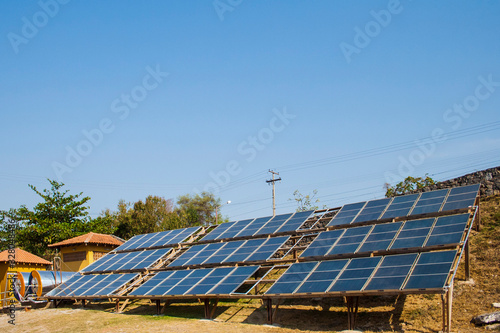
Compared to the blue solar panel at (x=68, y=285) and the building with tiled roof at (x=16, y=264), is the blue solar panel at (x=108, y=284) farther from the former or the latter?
the building with tiled roof at (x=16, y=264)

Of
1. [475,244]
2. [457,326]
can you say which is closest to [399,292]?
[457,326]

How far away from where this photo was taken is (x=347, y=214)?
27281 mm

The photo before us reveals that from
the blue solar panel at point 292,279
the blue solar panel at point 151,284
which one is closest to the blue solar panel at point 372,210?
the blue solar panel at point 292,279

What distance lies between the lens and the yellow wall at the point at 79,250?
1695 inches

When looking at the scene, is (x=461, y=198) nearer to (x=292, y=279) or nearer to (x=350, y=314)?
(x=350, y=314)

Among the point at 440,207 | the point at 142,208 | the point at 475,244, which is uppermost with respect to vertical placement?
the point at 142,208

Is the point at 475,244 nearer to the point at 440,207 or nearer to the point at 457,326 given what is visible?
the point at 440,207

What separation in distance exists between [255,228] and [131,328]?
11.1 m

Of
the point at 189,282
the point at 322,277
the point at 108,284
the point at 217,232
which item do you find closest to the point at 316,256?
the point at 322,277

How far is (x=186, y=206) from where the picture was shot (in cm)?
9188

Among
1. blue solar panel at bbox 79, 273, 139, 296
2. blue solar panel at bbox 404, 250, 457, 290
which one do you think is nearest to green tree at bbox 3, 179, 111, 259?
blue solar panel at bbox 79, 273, 139, 296

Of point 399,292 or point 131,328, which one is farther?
point 131,328

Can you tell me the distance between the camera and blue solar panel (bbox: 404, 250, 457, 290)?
667 inches

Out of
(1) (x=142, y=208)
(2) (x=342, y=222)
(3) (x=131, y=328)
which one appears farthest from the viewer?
(1) (x=142, y=208)
